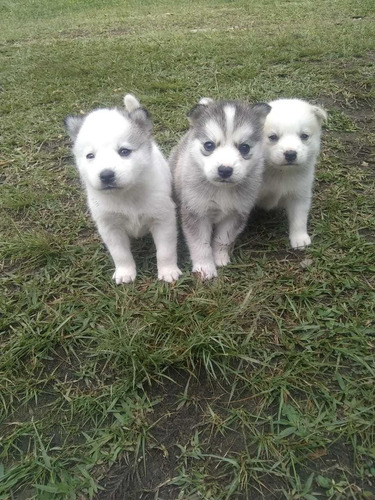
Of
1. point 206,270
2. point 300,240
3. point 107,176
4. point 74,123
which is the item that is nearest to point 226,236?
point 206,270

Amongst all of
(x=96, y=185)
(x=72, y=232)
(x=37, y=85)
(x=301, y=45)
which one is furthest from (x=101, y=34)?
(x=96, y=185)

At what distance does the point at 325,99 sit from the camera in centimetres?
622

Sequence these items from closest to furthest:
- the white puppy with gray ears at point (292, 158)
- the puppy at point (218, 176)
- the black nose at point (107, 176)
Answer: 1. the black nose at point (107, 176)
2. the puppy at point (218, 176)
3. the white puppy with gray ears at point (292, 158)

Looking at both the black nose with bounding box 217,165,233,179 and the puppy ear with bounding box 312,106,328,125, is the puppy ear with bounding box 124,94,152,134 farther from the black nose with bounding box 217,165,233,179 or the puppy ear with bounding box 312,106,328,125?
the puppy ear with bounding box 312,106,328,125

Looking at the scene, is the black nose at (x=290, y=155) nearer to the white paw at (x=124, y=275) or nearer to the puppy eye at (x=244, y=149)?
the puppy eye at (x=244, y=149)

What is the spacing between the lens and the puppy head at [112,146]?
119 inches

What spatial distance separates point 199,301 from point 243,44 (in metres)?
7.72

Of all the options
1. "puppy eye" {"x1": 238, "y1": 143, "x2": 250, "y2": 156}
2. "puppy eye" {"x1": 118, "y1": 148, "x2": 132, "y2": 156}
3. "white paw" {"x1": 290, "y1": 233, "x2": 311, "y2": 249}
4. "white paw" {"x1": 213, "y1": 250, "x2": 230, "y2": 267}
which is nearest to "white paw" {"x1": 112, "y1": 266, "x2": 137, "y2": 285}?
"white paw" {"x1": 213, "y1": 250, "x2": 230, "y2": 267}

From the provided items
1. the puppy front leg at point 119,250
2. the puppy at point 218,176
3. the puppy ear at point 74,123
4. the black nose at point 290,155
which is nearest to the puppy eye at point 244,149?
the puppy at point 218,176

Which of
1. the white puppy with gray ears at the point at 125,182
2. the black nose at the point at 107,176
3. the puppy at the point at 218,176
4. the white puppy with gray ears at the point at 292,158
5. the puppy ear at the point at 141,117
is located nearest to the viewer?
the black nose at the point at 107,176

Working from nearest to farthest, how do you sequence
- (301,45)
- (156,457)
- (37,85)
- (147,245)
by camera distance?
(156,457), (147,245), (37,85), (301,45)

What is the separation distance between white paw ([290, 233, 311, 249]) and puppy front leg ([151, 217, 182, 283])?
1093 mm

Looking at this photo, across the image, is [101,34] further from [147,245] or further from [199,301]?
[199,301]

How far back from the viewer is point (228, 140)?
3295 millimetres
